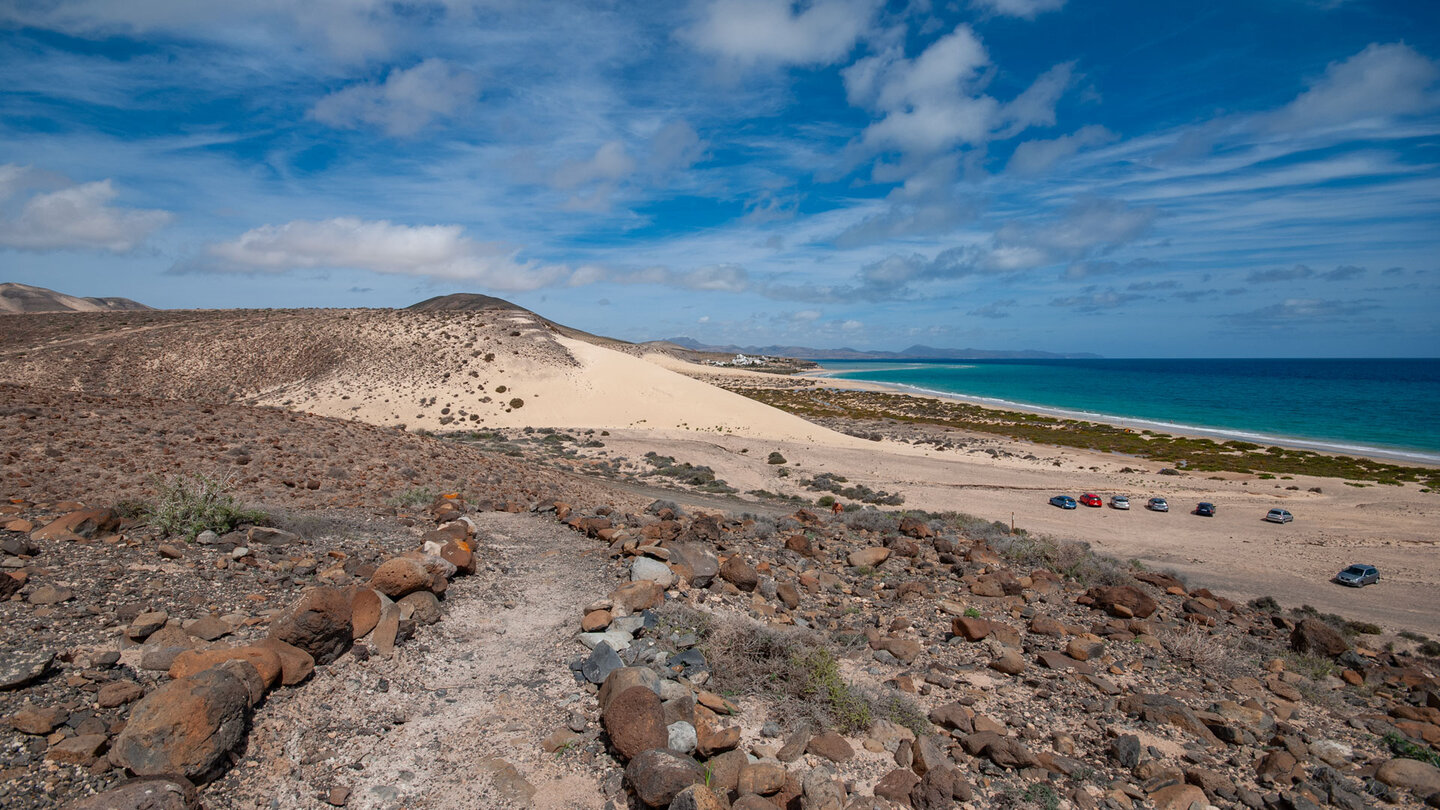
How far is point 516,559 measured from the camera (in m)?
9.38

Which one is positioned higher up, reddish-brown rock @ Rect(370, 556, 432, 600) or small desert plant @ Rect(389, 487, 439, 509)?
reddish-brown rock @ Rect(370, 556, 432, 600)

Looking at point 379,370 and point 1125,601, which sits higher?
point 379,370

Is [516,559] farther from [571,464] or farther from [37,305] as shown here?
[37,305]

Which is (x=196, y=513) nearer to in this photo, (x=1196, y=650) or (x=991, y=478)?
(x=1196, y=650)

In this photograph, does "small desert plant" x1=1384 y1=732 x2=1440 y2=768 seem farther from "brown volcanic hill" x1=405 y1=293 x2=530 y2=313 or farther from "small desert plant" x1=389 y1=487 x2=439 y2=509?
"brown volcanic hill" x1=405 y1=293 x2=530 y2=313

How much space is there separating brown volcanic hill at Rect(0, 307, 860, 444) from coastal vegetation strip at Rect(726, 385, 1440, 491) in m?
22.0

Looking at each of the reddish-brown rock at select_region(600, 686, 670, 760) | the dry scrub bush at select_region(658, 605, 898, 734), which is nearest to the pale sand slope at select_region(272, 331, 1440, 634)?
the dry scrub bush at select_region(658, 605, 898, 734)

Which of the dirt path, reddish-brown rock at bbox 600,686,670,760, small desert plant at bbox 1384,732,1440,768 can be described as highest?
reddish-brown rock at bbox 600,686,670,760

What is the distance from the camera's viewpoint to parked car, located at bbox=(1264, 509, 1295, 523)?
85.3 feet

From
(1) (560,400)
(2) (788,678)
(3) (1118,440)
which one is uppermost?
(2) (788,678)

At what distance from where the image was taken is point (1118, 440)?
167 feet

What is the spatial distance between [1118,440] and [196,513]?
57.6 m

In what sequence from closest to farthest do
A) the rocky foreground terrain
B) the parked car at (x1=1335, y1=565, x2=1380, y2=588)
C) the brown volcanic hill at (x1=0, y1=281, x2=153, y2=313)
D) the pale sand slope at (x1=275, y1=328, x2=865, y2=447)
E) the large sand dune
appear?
the rocky foreground terrain
the parked car at (x1=1335, y1=565, x2=1380, y2=588)
the large sand dune
the pale sand slope at (x1=275, y1=328, x2=865, y2=447)
the brown volcanic hill at (x1=0, y1=281, x2=153, y2=313)

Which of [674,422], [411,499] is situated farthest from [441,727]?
[674,422]
